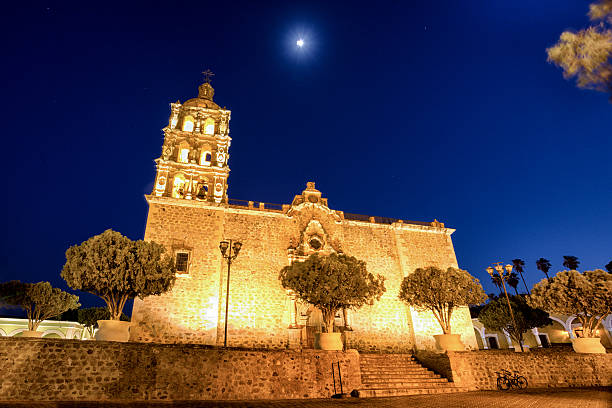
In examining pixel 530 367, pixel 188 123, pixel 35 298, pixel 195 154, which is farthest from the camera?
pixel 188 123

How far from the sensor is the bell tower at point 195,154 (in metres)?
20.5

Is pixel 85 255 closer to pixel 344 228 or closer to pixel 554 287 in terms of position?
pixel 344 228

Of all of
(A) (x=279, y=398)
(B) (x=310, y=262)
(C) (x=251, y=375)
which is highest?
(B) (x=310, y=262)

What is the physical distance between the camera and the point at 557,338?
111 feet

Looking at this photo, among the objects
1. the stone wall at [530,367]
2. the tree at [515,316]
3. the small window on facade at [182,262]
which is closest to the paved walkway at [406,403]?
the stone wall at [530,367]

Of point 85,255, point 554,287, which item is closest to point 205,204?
point 85,255

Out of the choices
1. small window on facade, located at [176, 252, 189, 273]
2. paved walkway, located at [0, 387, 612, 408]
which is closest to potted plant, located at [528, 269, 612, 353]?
paved walkway, located at [0, 387, 612, 408]

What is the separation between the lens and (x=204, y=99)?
24.8m

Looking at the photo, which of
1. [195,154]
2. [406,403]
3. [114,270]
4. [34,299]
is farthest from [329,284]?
[34,299]

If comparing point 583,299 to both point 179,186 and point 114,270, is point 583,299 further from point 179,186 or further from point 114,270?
point 179,186

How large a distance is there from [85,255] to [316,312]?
1304cm

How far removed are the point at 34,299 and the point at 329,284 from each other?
50.7 ft

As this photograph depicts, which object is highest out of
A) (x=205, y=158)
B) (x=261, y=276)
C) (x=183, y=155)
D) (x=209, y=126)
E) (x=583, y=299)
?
(x=209, y=126)

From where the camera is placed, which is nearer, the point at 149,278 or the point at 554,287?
the point at 149,278
